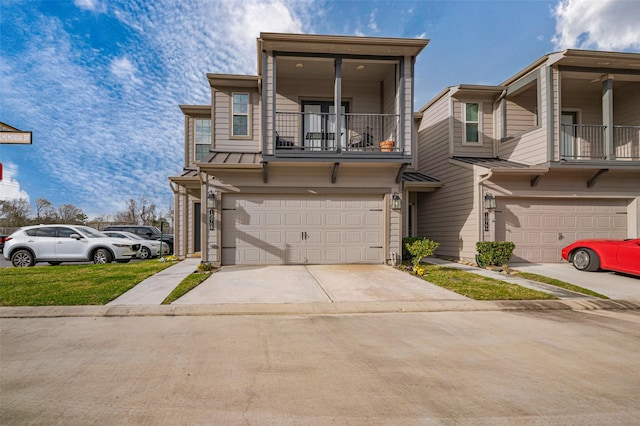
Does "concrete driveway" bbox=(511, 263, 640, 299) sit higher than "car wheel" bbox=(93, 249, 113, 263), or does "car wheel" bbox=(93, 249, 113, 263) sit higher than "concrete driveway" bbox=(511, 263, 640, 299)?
"car wheel" bbox=(93, 249, 113, 263)

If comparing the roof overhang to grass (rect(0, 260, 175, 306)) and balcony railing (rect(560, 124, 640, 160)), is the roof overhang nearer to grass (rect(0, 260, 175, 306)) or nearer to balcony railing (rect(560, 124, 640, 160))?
grass (rect(0, 260, 175, 306))

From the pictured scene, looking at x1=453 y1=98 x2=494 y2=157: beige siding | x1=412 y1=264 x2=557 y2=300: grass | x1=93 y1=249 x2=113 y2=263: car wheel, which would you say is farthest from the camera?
x1=453 y1=98 x2=494 y2=157: beige siding

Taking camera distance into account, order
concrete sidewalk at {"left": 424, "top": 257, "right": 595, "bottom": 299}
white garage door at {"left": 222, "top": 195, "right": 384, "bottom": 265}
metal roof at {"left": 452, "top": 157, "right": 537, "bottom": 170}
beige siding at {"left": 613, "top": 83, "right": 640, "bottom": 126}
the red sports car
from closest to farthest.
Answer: concrete sidewalk at {"left": 424, "top": 257, "right": 595, "bottom": 299} < the red sports car < white garage door at {"left": 222, "top": 195, "right": 384, "bottom": 265} < metal roof at {"left": 452, "top": 157, "right": 537, "bottom": 170} < beige siding at {"left": 613, "top": 83, "right": 640, "bottom": 126}

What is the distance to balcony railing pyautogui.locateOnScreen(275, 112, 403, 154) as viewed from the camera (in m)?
10.2

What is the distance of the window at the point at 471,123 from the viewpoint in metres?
12.3

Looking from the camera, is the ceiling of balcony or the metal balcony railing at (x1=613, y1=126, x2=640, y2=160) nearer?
the ceiling of balcony

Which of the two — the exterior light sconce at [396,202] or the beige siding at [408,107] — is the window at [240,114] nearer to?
the beige siding at [408,107]

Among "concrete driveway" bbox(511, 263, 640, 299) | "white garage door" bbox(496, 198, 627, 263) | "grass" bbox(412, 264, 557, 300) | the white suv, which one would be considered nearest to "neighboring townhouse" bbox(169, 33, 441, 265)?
"grass" bbox(412, 264, 557, 300)

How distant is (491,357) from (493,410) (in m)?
1.16

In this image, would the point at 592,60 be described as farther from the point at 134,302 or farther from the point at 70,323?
the point at 70,323

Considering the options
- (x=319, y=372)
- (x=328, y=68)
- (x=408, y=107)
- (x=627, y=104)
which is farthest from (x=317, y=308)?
(x=627, y=104)

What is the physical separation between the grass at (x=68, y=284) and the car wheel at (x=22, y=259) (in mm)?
1569

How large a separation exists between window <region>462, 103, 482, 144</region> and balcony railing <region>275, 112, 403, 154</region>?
148 inches

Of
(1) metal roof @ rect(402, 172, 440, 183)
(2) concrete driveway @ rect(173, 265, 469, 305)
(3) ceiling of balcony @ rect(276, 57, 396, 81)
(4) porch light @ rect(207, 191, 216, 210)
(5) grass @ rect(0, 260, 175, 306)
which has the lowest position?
(2) concrete driveway @ rect(173, 265, 469, 305)
